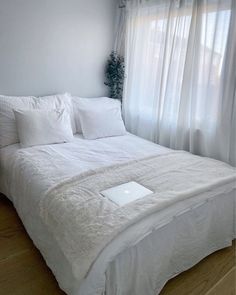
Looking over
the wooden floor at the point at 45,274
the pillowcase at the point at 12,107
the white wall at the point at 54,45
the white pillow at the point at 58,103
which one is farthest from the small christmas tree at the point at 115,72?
the wooden floor at the point at 45,274

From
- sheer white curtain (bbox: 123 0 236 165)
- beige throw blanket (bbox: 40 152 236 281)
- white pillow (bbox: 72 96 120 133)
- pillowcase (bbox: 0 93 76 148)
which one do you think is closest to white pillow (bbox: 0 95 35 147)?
pillowcase (bbox: 0 93 76 148)

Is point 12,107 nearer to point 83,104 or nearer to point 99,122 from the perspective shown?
point 83,104

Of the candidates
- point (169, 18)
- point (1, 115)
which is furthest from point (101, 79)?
point (1, 115)

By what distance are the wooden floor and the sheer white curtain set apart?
94 centimetres

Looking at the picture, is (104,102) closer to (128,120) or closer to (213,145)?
(128,120)

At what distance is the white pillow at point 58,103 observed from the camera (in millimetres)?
2590

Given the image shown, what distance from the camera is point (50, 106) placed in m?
2.61

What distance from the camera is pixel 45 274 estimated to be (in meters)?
1.65

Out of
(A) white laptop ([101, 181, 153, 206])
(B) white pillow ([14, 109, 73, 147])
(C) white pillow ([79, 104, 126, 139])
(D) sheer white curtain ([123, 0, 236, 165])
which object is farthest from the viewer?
(C) white pillow ([79, 104, 126, 139])

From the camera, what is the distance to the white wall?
251 cm

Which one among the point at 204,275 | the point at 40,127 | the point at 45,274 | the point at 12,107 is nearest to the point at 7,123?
the point at 12,107

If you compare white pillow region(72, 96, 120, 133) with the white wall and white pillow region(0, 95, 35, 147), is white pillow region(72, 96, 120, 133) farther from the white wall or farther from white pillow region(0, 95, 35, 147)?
white pillow region(0, 95, 35, 147)

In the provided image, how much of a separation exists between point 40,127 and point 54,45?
3.39 ft

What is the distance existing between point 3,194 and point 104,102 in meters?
1.51
